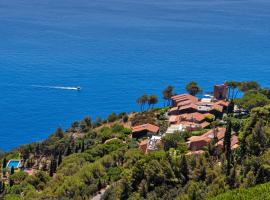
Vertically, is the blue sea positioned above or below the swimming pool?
above

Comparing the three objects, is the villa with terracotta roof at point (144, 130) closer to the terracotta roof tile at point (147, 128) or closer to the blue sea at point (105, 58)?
the terracotta roof tile at point (147, 128)

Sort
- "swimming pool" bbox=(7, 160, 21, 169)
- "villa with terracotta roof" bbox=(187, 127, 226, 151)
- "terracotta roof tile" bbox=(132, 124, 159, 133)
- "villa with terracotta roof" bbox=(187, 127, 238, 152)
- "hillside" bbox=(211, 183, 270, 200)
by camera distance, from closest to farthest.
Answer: "hillside" bbox=(211, 183, 270, 200), "villa with terracotta roof" bbox=(187, 127, 238, 152), "villa with terracotta roof" bbox=(187, 127, 226, 151), "swimming pool" bbox=(7, 160, 21, 169), "terracotta roof tile" bbox=(132, 124, 159, 133)

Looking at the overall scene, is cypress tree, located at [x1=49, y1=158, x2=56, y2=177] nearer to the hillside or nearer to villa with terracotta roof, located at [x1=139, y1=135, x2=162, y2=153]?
villa with terracotta roof, located at [x1=139, y1=135, x2=162, y2=153]

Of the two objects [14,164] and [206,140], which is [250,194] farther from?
[14,164]

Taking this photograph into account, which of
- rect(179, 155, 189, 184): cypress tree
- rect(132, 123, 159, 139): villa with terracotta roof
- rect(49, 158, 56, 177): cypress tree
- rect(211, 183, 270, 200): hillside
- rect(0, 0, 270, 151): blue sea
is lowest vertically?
rect(211, 183, 270, 200): hillside

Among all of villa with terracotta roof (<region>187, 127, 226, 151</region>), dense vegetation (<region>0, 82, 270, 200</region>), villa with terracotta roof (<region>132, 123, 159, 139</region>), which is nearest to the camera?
dense vegetation (<region>0, 82, 270, 200</region>)

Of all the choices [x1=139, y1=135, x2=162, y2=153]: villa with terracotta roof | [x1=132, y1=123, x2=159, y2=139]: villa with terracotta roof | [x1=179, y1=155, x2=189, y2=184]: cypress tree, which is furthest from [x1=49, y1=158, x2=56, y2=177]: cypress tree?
[x1=179, y1=155, x2=189, y2=184]: cypress tree

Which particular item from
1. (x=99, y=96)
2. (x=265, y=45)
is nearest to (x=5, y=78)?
(x=99, y=96)
